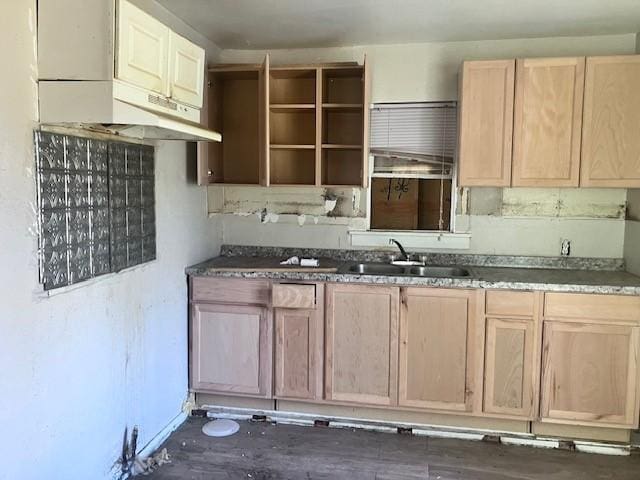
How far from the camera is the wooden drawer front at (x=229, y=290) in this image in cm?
313

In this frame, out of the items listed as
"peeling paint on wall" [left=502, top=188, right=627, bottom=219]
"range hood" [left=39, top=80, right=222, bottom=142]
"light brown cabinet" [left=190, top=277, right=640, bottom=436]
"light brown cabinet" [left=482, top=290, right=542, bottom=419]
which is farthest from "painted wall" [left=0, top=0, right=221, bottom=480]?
"peeling paint on wall" [left=502, top=188, right=627, bottom=219]

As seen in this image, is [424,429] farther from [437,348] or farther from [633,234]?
[633,234]

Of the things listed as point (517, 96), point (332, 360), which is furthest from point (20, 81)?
point (517, 96)

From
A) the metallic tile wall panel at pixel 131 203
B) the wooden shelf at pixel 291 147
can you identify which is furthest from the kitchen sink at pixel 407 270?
the metallic tile wall panel at pixel 131 203

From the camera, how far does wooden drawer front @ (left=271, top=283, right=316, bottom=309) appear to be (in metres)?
3.05

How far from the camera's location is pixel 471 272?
3.19m

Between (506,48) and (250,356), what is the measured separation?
8.32 feet

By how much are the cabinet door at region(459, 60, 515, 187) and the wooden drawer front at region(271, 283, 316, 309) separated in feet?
3.84

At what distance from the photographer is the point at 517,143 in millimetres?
3041

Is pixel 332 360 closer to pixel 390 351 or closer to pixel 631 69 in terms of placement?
pixel 390 351

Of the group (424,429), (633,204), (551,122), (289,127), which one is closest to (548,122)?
(551,122)

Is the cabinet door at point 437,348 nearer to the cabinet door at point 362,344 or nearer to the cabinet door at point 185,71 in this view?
the cabinet door at point 362,344

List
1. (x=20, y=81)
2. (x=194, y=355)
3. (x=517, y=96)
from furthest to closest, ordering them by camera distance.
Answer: (x=194, y=355)
(x=517, y=96)
(x=20, y=81)

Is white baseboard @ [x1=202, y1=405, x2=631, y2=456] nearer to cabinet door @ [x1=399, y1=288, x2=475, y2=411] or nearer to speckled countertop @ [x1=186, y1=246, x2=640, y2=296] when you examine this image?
cabinet door @ [x1=399, y1=288, x2=475, y2=411]
